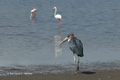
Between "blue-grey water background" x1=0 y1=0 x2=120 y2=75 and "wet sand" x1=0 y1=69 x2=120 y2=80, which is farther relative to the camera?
"blue-grey water background" x1=0 y1=0 x2=120 y2=75

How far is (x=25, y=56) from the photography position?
39.9 feet

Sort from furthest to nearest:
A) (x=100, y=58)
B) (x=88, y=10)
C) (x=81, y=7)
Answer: (x=81, y=7), (x=88, y=10), (x=100, y=58)

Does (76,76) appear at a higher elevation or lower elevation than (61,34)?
lower

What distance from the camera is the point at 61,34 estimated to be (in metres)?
17.1

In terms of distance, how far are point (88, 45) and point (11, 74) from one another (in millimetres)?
4896

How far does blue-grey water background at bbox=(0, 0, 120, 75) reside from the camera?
468 inches

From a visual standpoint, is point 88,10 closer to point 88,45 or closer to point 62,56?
point 88,45

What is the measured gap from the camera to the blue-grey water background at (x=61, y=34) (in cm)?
1189

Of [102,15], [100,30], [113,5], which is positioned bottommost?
[100,30]

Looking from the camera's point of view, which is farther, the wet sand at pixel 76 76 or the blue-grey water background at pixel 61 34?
the blue-grey water background at pixel 61 34

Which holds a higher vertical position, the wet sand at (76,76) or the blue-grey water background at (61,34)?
the blue-grey water background at (61,34)

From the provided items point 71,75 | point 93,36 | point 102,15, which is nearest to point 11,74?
point 71,75

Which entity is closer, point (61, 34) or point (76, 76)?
point (76, 76)

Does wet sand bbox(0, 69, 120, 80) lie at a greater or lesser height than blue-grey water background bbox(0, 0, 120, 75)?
lesser
